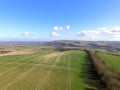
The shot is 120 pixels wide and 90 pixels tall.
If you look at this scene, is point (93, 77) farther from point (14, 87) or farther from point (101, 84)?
point (14, 87)

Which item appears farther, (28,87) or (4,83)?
(4,83)

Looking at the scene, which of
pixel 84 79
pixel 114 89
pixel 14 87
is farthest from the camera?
pixel 84 79

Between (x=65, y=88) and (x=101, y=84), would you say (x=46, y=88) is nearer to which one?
(x=65, y=88)

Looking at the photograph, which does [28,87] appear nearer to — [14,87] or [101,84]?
[14,87]

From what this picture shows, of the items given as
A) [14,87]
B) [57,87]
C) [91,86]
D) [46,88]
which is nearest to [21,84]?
[14,87]

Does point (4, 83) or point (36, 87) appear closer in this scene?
point (36, 87)

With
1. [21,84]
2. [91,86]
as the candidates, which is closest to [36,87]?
[21,84]

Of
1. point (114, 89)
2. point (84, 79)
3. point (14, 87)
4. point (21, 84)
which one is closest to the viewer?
point (114, 89)

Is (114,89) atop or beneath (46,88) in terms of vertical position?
atop

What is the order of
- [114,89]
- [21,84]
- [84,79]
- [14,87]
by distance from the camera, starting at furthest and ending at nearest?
[84,79], [21,84], [14,87], [114,89]
